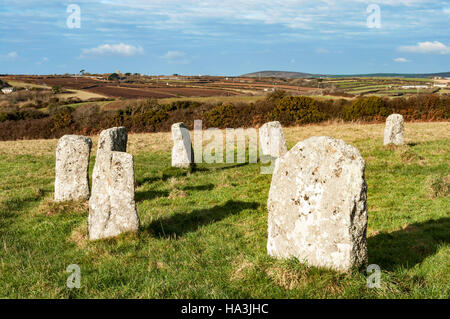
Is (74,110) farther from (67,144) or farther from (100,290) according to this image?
(100,290)

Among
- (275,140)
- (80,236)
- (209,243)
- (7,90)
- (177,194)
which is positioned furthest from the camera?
(7,90)

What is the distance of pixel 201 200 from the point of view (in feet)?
39.1

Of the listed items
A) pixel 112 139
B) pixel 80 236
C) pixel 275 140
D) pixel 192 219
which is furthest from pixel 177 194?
pixel 275 140

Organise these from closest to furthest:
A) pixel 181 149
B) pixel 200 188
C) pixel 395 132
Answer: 1. pixel 200 188
2. pixel 181 149
3. pixel 395 132

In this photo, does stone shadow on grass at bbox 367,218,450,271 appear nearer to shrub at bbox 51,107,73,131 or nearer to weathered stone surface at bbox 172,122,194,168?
weathered stone surface at bbox 172,122,194,168

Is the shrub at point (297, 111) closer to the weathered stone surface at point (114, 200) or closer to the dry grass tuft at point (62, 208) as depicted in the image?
the dry grass tuft at point (62, 208)

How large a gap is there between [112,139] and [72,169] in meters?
1.99

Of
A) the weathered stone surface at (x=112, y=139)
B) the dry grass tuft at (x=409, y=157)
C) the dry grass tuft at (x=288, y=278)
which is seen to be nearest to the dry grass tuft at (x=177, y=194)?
the weathered stone surface at (x=112, y=139)

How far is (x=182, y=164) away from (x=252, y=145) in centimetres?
738

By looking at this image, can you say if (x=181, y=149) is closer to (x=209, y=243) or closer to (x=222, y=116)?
(x=209, y=243)

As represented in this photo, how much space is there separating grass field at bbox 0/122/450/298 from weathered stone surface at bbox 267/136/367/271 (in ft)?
1.01

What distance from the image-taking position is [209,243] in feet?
26.1

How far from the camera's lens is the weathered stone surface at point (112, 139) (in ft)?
43.7
